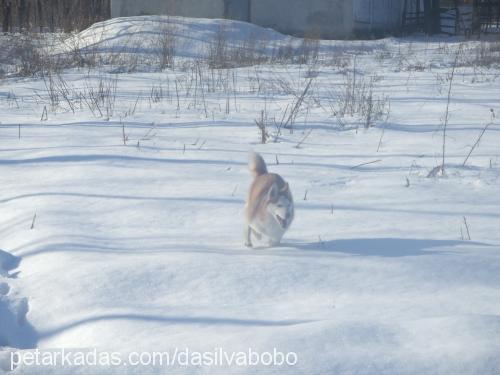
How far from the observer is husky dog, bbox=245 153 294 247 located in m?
2.95

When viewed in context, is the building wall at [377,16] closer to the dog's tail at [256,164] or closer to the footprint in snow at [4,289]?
the dog's tail at [256,164]

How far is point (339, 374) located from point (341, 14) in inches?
848

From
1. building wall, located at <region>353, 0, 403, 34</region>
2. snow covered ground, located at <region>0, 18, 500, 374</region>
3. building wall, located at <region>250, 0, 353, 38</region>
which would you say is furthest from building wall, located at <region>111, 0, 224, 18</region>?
snow covered ground, located at <region>0, 18, 500, 374</region>

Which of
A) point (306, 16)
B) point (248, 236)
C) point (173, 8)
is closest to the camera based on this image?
point (248, 236)

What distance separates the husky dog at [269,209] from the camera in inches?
116

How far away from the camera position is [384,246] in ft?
10.1

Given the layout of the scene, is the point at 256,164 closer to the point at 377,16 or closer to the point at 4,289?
the point at 4,289

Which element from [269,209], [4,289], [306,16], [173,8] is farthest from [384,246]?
[306,16]

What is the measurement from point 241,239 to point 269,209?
326mm

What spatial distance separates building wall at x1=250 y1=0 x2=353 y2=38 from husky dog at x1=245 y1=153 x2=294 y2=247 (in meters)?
19.8

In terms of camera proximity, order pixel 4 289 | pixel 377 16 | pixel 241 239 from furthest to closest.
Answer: pixel 377 16, pixel 241 239, pixel 4 289

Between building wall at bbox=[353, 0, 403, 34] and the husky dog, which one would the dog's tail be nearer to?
the husky dog

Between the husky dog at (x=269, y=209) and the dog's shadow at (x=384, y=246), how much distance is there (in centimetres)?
13

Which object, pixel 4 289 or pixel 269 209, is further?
pixel 269 209
